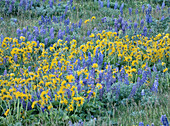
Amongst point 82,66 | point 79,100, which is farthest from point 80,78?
point 82,66

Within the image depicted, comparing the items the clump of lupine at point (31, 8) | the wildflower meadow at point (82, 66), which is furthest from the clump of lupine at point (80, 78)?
the clump of lupine at point (31, 8)

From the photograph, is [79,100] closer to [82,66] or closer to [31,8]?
[82,66]

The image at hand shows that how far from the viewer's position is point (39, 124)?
4.17 m

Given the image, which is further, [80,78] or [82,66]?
[82,66]

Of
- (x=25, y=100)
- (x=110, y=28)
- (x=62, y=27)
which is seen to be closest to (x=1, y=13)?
(x=62, y=27)

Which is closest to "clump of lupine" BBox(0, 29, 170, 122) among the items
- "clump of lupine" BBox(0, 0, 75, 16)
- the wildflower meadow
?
the wildflower meadow

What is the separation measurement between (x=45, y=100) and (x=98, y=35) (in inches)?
117

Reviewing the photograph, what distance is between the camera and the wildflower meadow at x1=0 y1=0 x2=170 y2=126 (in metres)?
4.18

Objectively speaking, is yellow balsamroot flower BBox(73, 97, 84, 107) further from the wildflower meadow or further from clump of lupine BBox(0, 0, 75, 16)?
clump of lupine BBox(0, 0, 75, 16)

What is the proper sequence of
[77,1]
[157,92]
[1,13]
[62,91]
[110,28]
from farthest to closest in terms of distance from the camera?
[77,1] → [1,13] → [110,28] → [157,92] → [62,91]

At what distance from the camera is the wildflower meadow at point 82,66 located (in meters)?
4.18

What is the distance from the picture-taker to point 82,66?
5609 mm

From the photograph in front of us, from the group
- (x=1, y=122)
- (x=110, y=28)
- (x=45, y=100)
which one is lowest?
(x=1, y=122)

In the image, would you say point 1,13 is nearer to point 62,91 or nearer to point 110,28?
point 110,28
